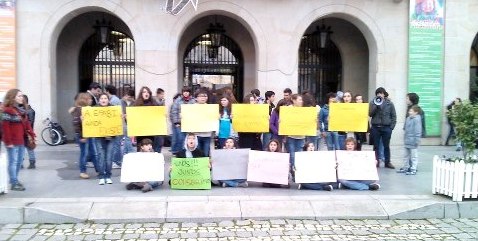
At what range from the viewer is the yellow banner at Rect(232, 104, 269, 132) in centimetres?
940

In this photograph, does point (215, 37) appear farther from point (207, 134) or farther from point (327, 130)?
point (207, 134)

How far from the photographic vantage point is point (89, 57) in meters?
16.5

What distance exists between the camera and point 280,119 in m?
9.23

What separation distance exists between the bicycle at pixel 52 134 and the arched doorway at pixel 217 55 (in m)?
4.55

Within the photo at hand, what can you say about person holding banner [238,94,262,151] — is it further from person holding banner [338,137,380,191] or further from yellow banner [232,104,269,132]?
person holding banner [338,137,380,191]

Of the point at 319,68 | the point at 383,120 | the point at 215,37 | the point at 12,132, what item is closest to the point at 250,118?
the point at 383,120

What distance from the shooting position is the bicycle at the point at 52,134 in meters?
13.5

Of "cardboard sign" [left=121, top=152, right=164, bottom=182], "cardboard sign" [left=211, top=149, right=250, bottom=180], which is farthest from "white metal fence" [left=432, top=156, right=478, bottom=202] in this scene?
"cardboard sign" [left=121, top=152, right=164, bottom=182]

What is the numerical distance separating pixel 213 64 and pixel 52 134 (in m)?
6.29

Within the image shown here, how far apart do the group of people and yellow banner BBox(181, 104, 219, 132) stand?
0.17 metres

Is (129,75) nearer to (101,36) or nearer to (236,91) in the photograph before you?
(101,36)

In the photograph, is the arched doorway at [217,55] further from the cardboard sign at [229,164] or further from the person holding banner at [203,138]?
the cardboard sign at [229,164]

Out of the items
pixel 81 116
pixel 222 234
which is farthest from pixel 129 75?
pixel 222 234

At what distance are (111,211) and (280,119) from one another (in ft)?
12.9
